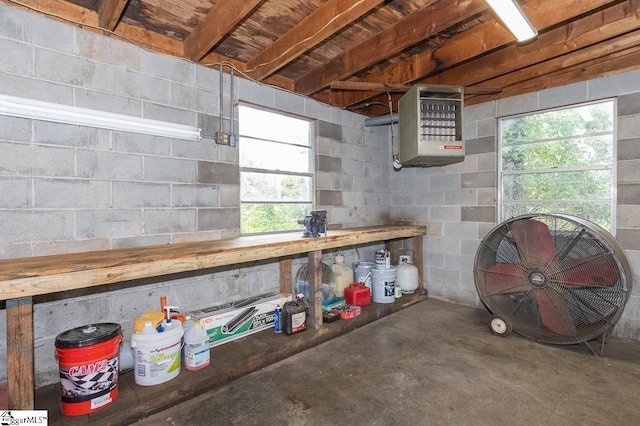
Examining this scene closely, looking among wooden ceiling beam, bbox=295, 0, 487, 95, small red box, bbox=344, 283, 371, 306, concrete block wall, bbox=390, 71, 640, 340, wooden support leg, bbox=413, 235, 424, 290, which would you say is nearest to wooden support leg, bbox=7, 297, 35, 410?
small red box, bbox=344, 283, 371, 306

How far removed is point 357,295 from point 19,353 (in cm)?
237

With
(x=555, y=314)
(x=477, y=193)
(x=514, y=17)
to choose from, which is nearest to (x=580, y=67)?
(x=477, y=193)

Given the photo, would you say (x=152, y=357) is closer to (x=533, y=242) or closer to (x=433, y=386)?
(x=433, y=386)

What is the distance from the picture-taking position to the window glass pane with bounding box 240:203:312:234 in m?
2.82

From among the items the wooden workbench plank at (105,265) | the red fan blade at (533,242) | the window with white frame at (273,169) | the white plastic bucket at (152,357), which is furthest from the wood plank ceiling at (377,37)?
the white plastic bucket at (152,357)

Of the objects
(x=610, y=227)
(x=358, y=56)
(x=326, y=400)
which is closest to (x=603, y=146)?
(x=610, y=227)

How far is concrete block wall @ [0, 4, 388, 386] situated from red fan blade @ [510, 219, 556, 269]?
2036 millimetres

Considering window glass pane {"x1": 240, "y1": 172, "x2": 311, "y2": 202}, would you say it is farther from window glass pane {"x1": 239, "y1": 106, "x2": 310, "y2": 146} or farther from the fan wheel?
the fan wheel

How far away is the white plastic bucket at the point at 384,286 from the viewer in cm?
322

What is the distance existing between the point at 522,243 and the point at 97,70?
308 cm

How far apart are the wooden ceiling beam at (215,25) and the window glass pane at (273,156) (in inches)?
29.8

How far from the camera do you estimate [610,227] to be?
2637 mm

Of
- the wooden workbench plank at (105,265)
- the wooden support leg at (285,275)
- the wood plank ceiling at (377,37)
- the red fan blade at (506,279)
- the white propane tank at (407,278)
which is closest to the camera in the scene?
the wooden workbench plank at (105,265)

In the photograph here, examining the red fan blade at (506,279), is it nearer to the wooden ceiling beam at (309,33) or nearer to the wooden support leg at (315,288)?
the wooden support leg at (315,288)
